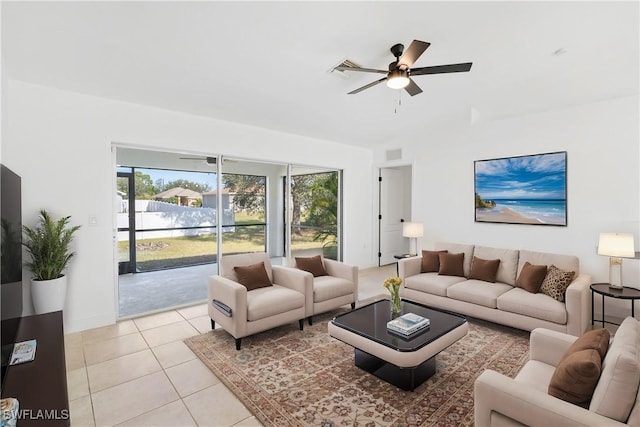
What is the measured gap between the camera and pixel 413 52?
2441mm

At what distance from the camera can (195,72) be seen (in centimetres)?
326

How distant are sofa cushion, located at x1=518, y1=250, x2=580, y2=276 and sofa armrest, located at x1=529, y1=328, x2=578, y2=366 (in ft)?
6.40

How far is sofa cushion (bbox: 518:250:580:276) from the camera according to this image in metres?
3.57

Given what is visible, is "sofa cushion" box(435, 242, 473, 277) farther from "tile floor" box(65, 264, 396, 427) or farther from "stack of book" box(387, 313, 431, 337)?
"tile floor" box(65, 264, 396, 427)

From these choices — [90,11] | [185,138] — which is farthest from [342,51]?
[185,138]

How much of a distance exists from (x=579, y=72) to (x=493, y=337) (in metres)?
3.05

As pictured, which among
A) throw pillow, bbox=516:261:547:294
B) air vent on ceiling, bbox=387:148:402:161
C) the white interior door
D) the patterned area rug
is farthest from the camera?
the white interior door

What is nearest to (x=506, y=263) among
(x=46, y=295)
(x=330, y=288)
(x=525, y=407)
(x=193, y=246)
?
(x=330, y=288)

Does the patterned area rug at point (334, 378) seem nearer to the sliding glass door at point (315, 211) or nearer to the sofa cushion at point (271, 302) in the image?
the sofa cushion at point (271, 302)

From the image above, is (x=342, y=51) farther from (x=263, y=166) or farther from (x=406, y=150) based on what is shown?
(x=406, y=150)

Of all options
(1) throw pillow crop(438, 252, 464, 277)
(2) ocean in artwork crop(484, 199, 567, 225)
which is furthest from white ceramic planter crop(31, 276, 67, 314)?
(2) ocean in artwork crop(484, 199, 567, 225)

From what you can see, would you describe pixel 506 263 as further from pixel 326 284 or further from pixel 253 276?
pixel 253 276

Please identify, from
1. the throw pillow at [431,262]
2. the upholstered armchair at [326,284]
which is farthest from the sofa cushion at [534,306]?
the upholstered armchair at [326,284]

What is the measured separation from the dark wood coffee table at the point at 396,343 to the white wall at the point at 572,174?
8.37ft
